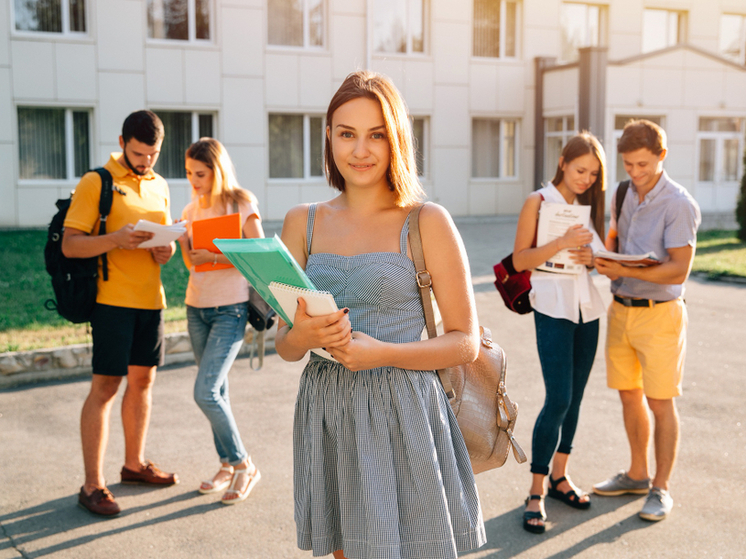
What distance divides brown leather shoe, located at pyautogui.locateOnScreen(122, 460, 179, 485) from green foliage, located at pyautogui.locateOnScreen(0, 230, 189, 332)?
419 centimetres

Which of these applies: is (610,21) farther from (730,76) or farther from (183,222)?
(183,222)

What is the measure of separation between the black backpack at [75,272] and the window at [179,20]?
55.3ft

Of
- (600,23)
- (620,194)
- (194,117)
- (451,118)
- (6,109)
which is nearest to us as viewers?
(620,194)

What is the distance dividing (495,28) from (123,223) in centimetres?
2137

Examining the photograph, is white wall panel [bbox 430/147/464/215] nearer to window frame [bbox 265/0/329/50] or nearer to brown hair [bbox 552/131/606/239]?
window frame [bbox 265/0/329/50]

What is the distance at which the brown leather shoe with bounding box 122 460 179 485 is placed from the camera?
4.75 metres

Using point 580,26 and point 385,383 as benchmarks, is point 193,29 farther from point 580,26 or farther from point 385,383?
point 385,383

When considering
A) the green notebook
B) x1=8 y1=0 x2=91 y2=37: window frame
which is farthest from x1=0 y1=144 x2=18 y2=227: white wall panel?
the green notebook

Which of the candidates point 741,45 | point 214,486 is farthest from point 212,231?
point 741,45

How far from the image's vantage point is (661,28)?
83.8 feet

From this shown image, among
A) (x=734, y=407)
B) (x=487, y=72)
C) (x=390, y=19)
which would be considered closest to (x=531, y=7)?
(x=487, y=72)

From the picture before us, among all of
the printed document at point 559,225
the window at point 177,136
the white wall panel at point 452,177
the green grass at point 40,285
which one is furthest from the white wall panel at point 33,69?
the printed document at point 559,225

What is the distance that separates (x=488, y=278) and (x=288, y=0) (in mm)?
12251

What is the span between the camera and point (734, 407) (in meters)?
6.18
